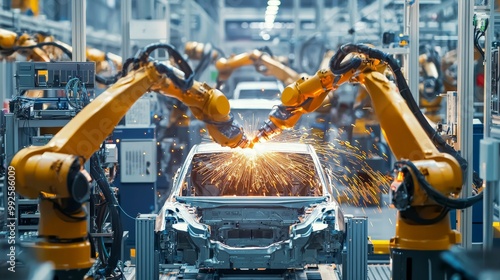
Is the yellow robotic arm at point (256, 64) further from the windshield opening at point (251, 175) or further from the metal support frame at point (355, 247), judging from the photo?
the metal support frame at point (355, 247)

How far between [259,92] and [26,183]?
46.9 feet

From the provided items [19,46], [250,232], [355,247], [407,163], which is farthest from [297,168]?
[19,46]

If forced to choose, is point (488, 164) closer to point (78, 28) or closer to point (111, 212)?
point (111, 212)

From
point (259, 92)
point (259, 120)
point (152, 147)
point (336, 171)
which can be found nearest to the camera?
point (152, 147)

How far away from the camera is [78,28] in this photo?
9734 millimetres

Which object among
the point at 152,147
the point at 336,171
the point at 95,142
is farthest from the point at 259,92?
the point at 95,142

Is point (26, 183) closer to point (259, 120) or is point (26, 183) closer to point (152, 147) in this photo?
point (152, 147)

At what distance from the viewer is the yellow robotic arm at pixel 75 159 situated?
6469 millimetres

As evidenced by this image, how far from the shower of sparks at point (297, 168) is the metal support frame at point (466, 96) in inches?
47.7

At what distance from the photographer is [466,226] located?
28.1ft

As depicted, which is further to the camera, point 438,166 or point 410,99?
point 410,99

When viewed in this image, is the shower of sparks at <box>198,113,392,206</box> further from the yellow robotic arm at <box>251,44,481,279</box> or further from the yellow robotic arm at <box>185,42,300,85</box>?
the yellow robotic arm at <box>185,42,300,85</box>

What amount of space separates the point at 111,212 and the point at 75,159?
169cm

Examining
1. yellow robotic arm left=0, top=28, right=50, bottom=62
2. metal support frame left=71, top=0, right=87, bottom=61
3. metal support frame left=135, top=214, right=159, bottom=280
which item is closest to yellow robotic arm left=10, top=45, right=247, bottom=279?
metal support frame left=135, top=214, right=159, bottom=280
